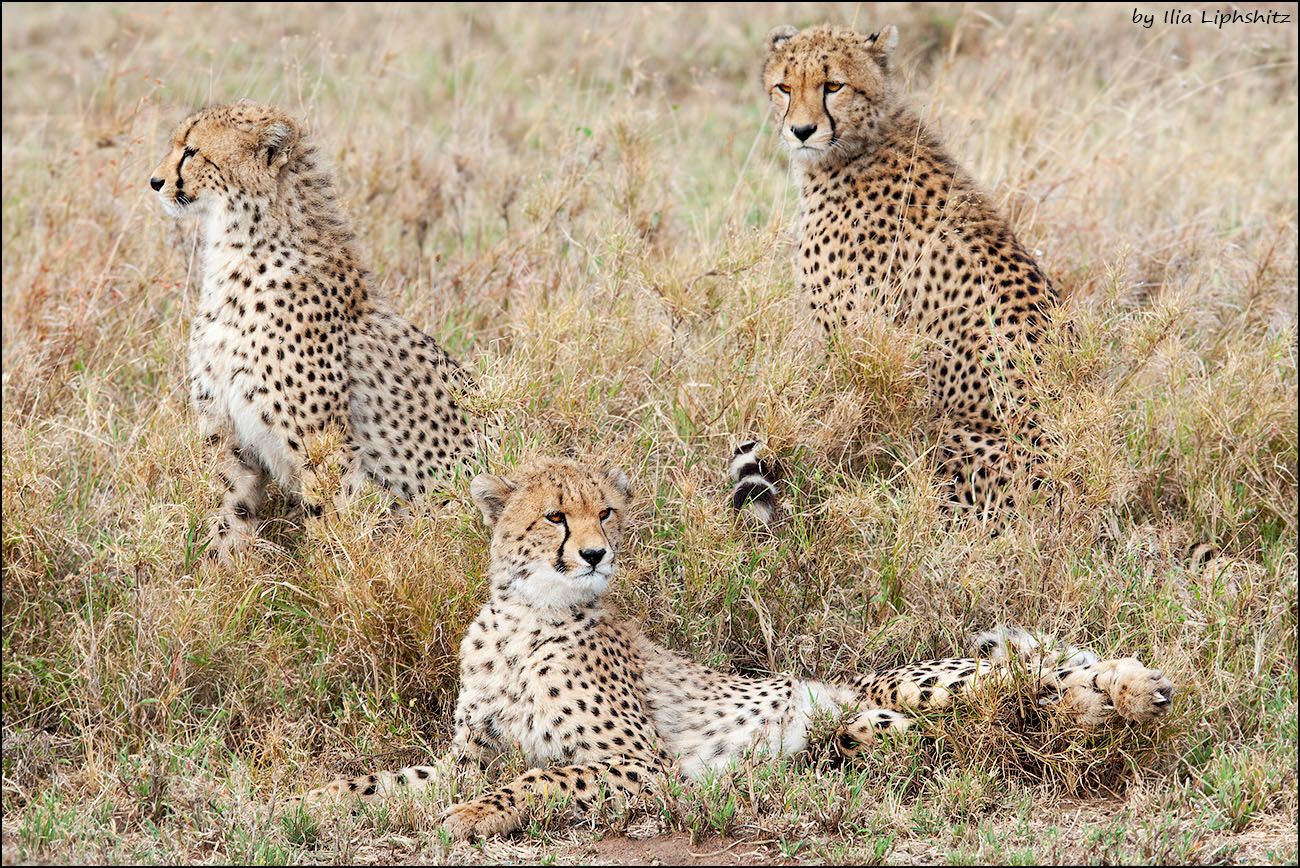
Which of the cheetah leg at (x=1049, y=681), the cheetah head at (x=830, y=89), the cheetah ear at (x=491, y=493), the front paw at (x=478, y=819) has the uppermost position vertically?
the cheetah head at (x=830, y=89)

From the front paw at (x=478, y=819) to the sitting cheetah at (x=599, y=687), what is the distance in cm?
4

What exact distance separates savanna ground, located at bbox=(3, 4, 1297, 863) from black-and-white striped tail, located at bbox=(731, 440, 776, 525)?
0.27 ft

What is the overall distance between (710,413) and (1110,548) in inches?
44.9

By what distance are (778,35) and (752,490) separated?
5.38ft

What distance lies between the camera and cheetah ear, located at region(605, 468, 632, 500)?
3.41m

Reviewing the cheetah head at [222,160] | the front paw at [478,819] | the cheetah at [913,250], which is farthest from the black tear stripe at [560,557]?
the cheetah head at [222,160]

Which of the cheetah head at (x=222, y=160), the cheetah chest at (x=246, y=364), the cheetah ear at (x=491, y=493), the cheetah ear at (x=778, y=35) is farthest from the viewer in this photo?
the cheetah ear at (x=778, y=35)

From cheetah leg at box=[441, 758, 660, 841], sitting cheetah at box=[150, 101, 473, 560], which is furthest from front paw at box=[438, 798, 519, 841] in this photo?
sitting cheetah at box=[150, 101, 473, 560]

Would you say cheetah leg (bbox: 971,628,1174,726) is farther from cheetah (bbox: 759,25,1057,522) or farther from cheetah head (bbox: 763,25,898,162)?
cheetah head (bbox: 763,25,898,162)

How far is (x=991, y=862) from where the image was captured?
2795 mm

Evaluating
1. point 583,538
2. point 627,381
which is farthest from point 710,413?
point 583,538

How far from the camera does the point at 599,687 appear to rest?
319 cm

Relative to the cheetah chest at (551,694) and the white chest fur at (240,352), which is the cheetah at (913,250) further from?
the white chest fur at (240,352)

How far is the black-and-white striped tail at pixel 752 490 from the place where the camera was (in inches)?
147
